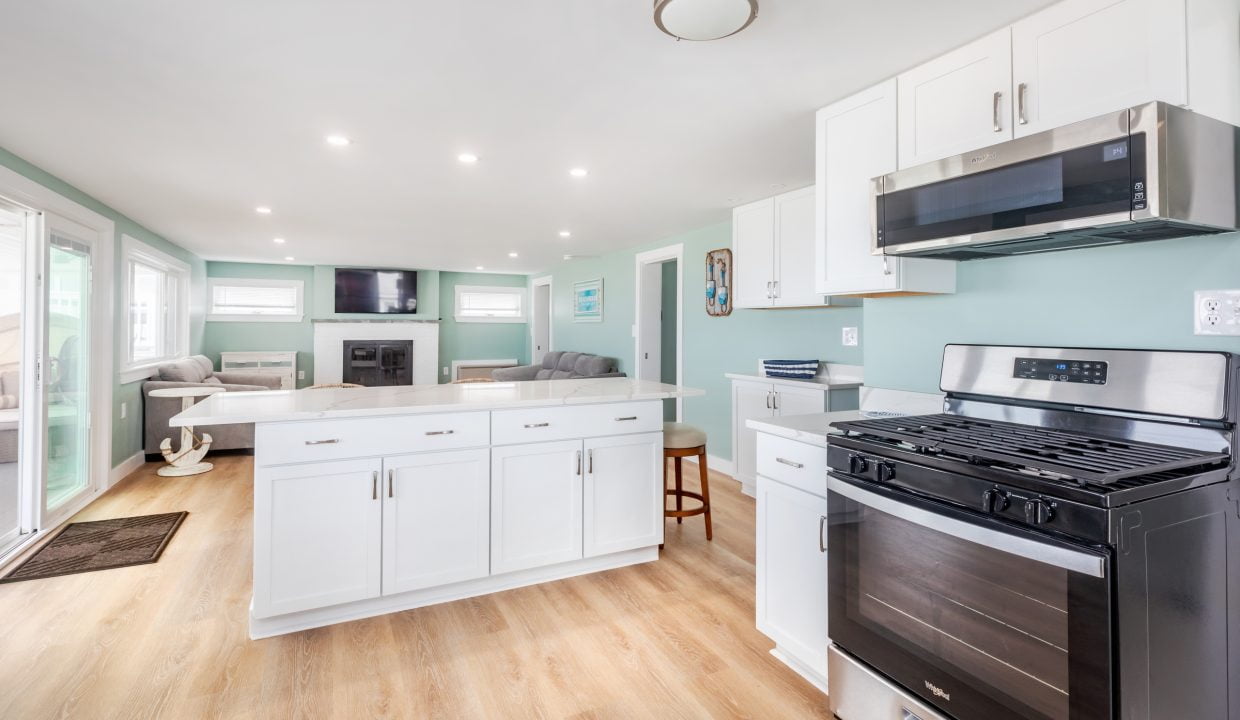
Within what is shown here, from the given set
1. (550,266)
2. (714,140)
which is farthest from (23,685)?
(550,266)

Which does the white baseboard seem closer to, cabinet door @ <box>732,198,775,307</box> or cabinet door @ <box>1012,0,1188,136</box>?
cabinet door @ <box>732,198,775,307</box>

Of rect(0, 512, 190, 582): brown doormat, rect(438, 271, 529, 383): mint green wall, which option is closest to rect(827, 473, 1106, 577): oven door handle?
rect(0, 512, 190, 582): brown doormat

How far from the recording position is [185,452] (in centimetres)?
486

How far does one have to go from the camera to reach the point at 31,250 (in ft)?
10.6

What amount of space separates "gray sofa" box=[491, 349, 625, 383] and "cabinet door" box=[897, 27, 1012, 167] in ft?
14.1

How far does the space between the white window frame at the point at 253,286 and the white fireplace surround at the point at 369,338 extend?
394 millimetres

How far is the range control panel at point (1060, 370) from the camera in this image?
63.5 inches

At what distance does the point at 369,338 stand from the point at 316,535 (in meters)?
6.84

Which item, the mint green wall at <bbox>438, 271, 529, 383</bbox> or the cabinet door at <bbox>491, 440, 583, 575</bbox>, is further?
the mint green wall at <bbox>438, 271, 529, 383</bbox>

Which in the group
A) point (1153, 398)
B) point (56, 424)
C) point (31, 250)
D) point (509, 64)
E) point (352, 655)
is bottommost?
point (352, 655)

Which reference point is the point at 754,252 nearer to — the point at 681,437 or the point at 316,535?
the point at 681,437

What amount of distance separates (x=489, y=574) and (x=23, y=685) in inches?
61.5

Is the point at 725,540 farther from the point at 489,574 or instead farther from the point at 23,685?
the point at 23,685

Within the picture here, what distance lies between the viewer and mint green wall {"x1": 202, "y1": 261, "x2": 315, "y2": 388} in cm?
796
